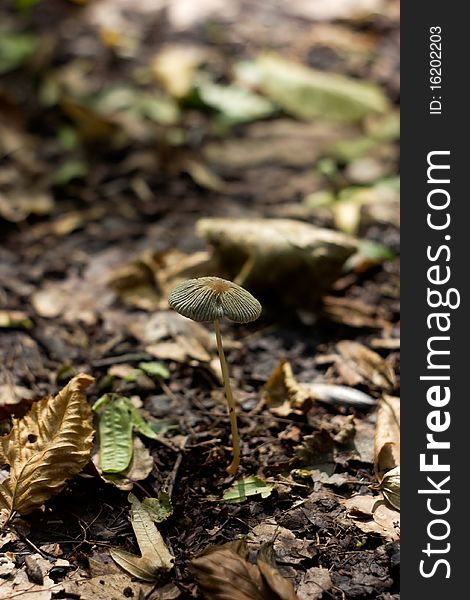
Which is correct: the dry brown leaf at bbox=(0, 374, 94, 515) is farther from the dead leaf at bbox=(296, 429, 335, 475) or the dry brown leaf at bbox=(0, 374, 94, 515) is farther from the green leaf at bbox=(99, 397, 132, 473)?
the dead leaf at bbox=(296, 429, 335, 475)

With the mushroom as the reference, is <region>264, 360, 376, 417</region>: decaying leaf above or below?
below

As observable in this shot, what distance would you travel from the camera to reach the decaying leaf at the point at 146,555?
1943 mm

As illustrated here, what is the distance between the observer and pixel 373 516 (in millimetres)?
2143

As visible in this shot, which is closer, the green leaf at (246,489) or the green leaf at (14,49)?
the green leaf at (246,489)

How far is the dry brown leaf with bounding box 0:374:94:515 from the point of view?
2.07m

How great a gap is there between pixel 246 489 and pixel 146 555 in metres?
0.37

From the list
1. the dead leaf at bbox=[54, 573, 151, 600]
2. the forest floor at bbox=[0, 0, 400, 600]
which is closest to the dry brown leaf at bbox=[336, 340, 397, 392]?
the forest floor at bbox=[0, 0, 400, 600]

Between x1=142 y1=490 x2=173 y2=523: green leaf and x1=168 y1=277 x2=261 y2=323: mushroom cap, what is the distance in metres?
0.56

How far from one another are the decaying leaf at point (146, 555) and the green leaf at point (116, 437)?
0.74 ft

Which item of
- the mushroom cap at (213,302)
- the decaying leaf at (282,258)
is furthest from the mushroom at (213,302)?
the decaying leaf at (282,258)

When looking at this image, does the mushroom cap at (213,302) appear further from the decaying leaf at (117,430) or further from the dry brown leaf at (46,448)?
the decaying leaf at (117,430)

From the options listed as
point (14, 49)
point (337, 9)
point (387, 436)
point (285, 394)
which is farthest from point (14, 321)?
point (337, 9)

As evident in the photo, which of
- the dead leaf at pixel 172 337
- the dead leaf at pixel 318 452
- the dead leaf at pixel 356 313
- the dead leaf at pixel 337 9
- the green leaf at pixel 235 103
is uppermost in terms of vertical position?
the dead leaf at pixel 337 9

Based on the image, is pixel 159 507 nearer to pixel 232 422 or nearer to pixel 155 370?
pixel 232 422
